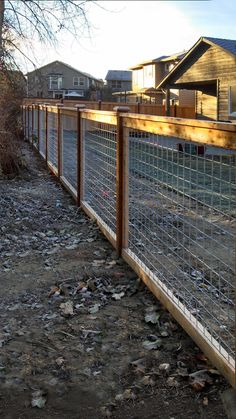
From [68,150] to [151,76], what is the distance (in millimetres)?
44869

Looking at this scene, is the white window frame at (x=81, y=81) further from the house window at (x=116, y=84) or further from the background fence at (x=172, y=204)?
the background fence at (x=172, y=204)

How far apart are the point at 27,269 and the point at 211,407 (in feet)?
8.25

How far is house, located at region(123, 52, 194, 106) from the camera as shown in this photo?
47.6 m

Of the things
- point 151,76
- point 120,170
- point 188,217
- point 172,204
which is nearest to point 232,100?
point 188,217

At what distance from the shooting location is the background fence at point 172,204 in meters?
2.98

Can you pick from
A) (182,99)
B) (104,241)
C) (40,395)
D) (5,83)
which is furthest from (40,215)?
(182,99)

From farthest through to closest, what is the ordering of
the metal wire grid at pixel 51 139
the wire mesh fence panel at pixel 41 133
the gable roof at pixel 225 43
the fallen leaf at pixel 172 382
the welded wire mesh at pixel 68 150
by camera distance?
the gable roof at pixel 225 43
the wire mesh fence panel at pixel 41 133
the metal wire grid at pixel 51 139
the welded wire mesh at pixel 68 150
the fallen leaf at pixel 172 382

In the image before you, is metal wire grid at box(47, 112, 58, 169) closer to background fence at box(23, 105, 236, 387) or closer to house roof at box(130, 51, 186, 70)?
background fence at box(23, 105, 236, 387)

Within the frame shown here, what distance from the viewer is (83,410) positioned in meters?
2.54

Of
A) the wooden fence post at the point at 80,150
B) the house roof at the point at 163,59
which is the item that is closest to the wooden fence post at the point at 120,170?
the wooden fence post at the point at 80,150

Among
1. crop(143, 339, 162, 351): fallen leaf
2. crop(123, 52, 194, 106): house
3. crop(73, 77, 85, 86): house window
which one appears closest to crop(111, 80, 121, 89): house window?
crop(73, 77, 85, 86): house window

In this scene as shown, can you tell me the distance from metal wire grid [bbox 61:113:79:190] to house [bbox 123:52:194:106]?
37568 millimetres

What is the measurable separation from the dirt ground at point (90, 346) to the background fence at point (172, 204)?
0.15 meters

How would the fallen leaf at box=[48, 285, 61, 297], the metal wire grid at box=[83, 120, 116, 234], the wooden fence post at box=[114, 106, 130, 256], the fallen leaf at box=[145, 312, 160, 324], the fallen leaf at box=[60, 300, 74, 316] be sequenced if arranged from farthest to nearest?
the metal wire grid at box=[83, 120, 116, 234]
the wooden fence post at box=[114, 106, 130, 256]
the fallen leaf at box=[48, 285, 61, 297]
the fallen leaf at box=[60, 300, 74, 316]
the fallen leaf at box=[145, 312, 160, 324]
